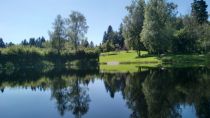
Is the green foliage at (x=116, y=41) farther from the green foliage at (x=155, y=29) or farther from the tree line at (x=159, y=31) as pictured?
the green foliage at (x=155, y=29)

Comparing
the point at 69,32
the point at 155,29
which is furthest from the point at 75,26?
the point at 155,29

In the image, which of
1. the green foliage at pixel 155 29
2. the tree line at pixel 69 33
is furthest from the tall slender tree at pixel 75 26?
the green foliage at pixel 155 29

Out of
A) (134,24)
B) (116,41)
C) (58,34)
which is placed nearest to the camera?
(134,24)

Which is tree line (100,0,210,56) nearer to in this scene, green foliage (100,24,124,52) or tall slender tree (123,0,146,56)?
tall slender tree (123,0,146,56)

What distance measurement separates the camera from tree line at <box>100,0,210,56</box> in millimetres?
79062

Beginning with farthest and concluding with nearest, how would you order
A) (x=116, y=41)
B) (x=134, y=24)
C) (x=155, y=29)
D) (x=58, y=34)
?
(x=116, y=41), (x=58, y=34), (x=134, y=24), (x=155, y=29)

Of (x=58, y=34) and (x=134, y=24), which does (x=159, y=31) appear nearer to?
(x=134, y=24)

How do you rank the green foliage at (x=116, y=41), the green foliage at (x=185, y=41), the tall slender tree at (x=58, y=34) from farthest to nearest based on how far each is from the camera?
the green foliage at (x=116, y=41) < the tall slender tree at (x=58, y=34) < the green foliage at (x=185, y=41)

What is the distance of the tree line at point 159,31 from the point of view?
79.1 metres

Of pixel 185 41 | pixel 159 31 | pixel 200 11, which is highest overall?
pixel 200 11

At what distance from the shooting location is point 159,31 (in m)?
78.9

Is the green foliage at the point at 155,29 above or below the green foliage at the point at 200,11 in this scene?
below

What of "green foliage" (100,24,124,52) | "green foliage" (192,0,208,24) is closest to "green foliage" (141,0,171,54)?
"green foliage" (192,0,208,24)

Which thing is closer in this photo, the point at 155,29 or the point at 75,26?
the point at 155,29
